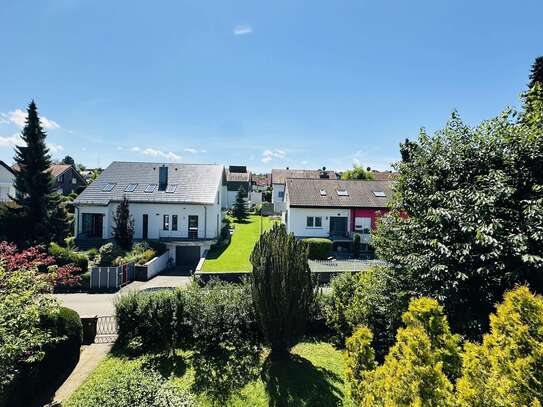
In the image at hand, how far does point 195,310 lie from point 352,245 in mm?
18701

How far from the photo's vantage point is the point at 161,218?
2812 centimetres

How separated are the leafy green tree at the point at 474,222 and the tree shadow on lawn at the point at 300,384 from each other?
3.75 metres

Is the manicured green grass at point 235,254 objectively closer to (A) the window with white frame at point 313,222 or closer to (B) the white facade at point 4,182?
(A) the window with white frame at point 313,222

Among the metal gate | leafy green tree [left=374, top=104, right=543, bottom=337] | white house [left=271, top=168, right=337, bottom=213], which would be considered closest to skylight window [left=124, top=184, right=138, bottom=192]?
the metal gate

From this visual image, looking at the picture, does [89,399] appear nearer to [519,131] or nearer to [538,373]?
[538,373]

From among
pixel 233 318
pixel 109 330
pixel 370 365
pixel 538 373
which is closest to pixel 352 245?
pixel 233 318

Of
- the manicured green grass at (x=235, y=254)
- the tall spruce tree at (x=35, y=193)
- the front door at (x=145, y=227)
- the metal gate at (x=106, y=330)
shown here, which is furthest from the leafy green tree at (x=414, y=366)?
the tall spruce tree at (x=35, y=193)

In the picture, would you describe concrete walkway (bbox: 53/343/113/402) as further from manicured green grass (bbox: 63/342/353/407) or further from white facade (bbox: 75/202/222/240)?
white facade (bbox: 75/202/222/240)

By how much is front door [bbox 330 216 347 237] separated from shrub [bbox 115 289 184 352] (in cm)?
2037

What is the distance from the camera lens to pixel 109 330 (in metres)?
13.6

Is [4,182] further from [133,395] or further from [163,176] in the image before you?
[133,395]

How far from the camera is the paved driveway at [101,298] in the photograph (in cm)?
1560

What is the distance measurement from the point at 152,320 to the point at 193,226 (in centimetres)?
1707

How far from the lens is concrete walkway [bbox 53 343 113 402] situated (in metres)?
9.09
